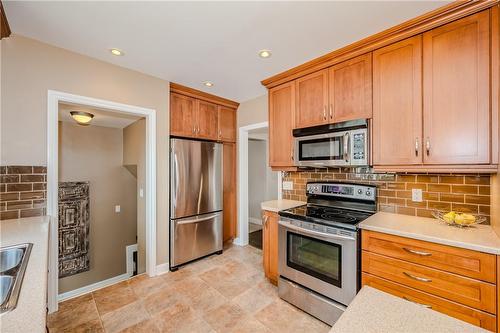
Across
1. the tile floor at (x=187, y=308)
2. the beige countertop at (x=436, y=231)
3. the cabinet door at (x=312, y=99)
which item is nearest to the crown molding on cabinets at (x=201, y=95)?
the cabinet door at (x=312, y=99)

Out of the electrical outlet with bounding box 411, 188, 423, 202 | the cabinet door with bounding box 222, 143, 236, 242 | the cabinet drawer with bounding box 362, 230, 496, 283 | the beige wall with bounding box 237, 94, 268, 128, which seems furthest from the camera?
the cabinet door with bounding box 222, 143, 236, 242

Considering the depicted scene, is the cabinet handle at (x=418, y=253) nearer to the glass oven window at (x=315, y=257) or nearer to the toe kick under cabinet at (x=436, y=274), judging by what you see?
the toe kick under cabinet at (x=436, y=274)

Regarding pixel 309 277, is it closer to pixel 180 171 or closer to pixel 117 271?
pixel 180 171

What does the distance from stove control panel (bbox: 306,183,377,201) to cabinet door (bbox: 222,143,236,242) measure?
5.00 feet

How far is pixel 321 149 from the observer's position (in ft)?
7.41

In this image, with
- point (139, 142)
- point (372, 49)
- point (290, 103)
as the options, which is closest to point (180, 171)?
point (139, 142)

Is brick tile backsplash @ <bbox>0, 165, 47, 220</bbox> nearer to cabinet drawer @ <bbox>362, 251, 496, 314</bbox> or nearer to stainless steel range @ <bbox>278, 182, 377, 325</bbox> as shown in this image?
stainless steel range @ <bbox>278, 182, 377, 325</bbox>

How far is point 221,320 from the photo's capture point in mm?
1938

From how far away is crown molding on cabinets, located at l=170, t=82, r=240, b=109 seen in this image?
117 inches

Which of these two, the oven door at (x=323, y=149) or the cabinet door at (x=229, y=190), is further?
the cabinet door at (x=229, y=190)

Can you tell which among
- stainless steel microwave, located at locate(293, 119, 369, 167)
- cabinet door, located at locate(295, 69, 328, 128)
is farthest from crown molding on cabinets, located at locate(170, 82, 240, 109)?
stainless steel microwave, located at locate(293, 119, 369, 167)

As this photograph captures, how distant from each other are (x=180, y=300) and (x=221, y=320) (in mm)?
537

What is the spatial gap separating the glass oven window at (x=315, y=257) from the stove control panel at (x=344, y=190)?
2.19 ft

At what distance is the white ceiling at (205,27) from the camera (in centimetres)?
155
